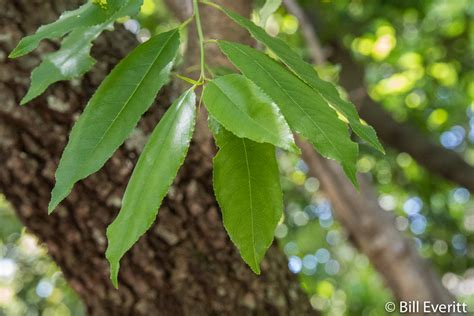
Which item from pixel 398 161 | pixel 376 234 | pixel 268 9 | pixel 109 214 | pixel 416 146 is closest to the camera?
pixel 268 9

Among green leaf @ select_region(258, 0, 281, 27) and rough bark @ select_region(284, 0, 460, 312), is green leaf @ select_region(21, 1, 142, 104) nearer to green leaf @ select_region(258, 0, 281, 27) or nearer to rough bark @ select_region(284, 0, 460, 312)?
green leaf @ select_region(258, 0, 281, 27)

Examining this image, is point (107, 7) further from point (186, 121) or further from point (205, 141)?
point (205, 141)

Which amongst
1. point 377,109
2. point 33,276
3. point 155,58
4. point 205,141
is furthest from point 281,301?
point 33,276

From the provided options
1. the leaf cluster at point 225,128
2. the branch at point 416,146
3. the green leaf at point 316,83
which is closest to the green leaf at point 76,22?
the leaf cluster at point 225,128

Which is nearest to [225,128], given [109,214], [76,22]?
[76,22]

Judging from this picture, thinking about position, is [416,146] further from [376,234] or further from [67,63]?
[67,63]

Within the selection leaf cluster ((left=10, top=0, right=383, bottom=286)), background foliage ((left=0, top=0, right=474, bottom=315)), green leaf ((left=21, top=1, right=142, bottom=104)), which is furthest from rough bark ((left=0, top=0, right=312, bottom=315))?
background foliage ((left=0, top=0, right=474, bottom=315))

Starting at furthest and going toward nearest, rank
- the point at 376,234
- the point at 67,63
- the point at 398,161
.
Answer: the point at 398,161 → the point at 376,234 → the point at 67,63
